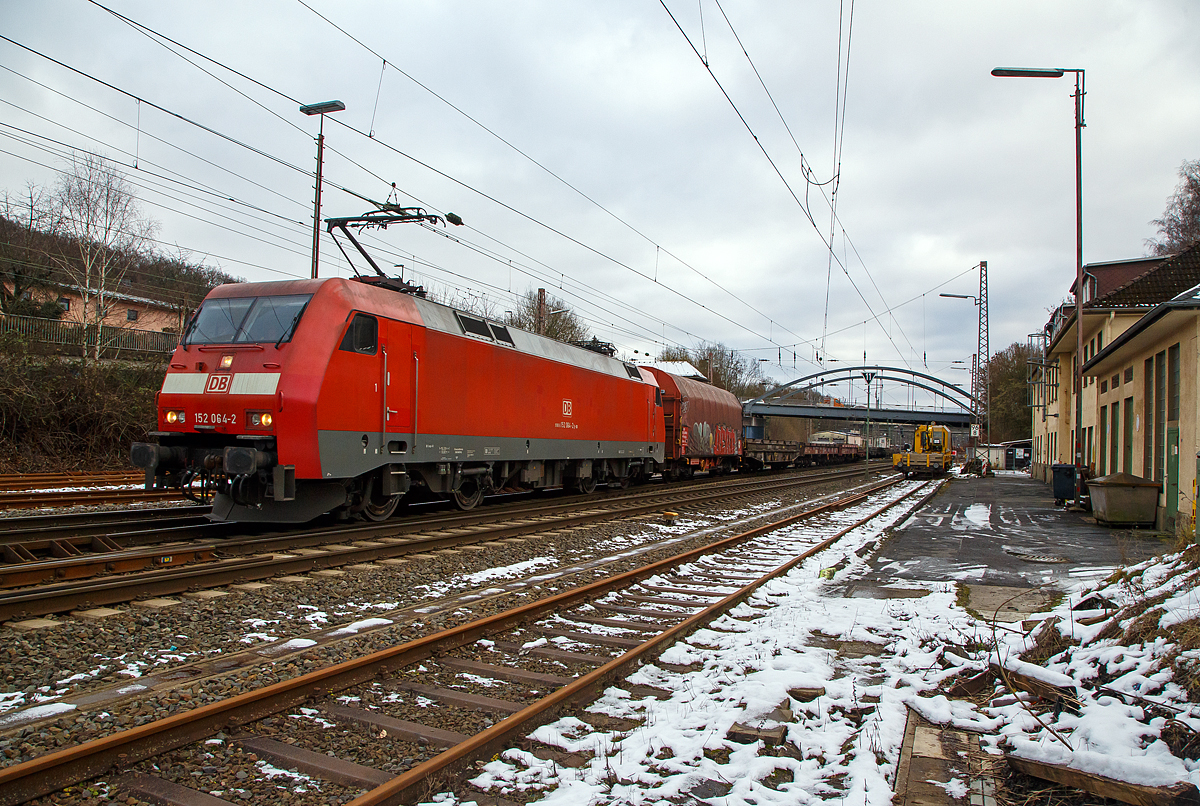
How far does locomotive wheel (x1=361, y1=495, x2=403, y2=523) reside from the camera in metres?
11.0

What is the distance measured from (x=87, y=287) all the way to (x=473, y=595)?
26264mm

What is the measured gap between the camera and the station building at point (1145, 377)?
1255cm

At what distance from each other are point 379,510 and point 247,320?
11.3 feet

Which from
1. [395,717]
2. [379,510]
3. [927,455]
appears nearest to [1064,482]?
[379,510]

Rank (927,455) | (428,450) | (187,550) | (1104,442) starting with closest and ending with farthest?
(187,550) → (428,450) → (1104,442) → (927,455)

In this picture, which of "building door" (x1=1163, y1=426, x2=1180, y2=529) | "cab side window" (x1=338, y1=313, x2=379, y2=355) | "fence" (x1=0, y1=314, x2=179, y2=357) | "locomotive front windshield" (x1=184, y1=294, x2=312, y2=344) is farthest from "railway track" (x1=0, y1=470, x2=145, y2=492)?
"building door" (x1=1163, y1=426, x2=1180, y2=529)

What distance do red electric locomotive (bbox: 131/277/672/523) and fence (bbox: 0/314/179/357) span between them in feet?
48.5

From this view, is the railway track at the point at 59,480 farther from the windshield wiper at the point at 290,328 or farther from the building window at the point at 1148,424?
the building window at the point at 1148,424

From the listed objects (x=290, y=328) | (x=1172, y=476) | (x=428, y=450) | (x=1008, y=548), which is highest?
(x=290, y=328)

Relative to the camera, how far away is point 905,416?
276 feet

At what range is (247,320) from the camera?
9.55m

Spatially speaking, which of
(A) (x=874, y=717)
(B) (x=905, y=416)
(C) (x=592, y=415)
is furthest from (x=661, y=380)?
(B) (x=905, y=416)

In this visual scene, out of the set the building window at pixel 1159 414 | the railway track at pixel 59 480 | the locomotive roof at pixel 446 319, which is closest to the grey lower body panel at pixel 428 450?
the locomotive roof at pixel 446 319

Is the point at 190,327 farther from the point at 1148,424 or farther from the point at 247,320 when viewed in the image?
the point at 1148,424
